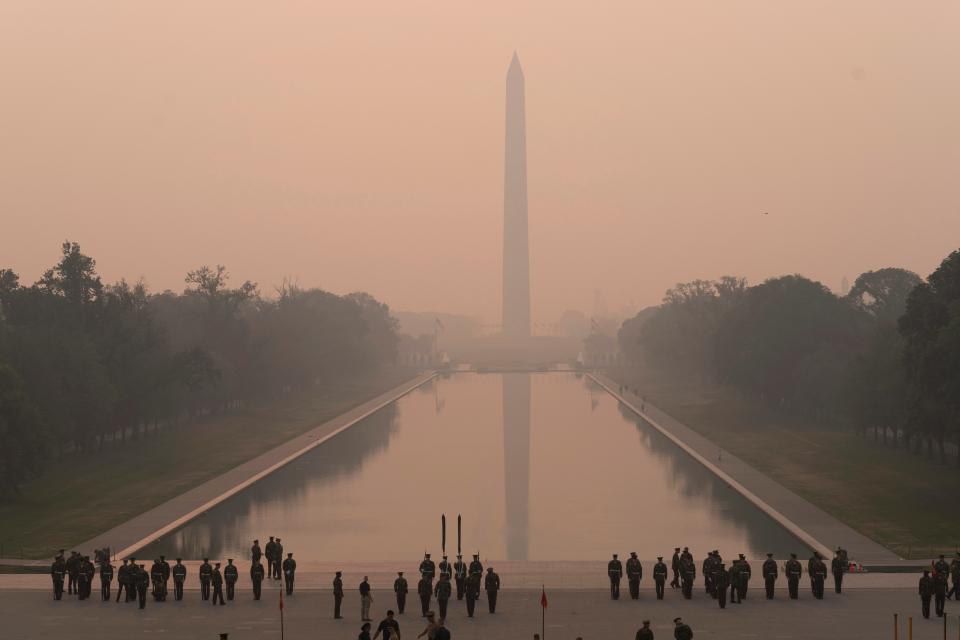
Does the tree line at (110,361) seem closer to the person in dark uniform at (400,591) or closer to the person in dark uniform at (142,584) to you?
the person in dark uniform at (142,584)

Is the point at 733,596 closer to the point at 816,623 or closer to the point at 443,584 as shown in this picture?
the point at 816,623

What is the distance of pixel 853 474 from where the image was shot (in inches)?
1890

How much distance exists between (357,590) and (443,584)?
3.56 meters

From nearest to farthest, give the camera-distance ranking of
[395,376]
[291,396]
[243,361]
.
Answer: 1. [243,361]
2. [291,396]
3. [395,376]

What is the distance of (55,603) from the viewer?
26.8 meters

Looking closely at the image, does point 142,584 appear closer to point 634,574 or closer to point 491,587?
point 491,587

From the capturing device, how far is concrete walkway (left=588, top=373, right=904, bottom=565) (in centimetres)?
3253

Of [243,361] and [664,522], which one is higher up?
[243,361]

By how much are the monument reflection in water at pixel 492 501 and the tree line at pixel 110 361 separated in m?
9.05

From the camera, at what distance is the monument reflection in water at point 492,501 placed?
3472cm

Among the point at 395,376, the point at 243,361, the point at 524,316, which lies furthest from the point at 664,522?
the point at 524,316

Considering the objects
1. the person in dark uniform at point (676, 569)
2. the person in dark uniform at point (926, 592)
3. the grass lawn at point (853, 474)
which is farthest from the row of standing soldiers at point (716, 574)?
the grass lawn at point (853, 474)

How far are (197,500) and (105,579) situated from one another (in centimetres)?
1490

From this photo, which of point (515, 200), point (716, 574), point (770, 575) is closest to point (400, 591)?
point (716, 574)
